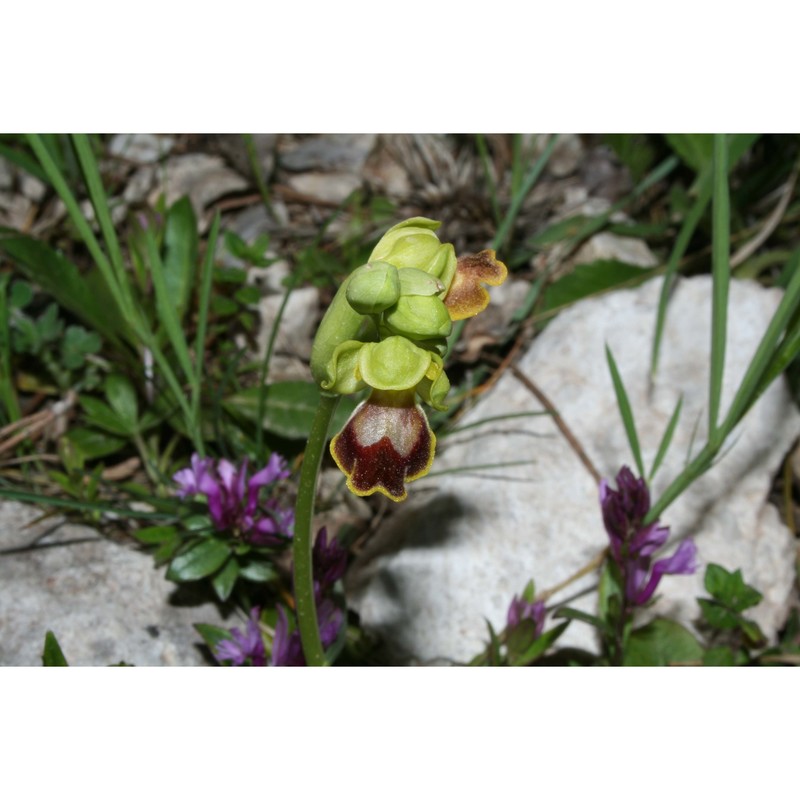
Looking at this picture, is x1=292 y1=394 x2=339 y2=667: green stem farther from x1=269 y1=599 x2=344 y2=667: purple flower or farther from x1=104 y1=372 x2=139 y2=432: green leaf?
x1=104 y1=372 x2=139 y2=432: green leaf

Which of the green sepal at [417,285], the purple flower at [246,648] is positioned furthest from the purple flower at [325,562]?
the green sepal at [417,285]

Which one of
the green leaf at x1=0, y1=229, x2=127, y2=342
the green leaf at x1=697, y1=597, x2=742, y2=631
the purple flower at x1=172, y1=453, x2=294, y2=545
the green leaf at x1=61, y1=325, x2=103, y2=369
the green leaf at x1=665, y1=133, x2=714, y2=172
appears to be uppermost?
the green leaf at x1=665, y1=133, x2=714, y2=172

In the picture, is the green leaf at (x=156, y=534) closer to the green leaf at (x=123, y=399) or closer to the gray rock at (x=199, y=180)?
the green leaf at (x=123, y=399)

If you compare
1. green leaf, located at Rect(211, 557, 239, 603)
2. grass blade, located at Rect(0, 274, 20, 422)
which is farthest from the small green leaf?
grass blade, located at Rect(0, 274, 20, 422)

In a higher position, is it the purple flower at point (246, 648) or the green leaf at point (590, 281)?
the green leaf at point (590, 281)

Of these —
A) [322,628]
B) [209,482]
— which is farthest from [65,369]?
[322,628]

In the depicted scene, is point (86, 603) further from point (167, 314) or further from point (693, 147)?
point (693, 147)

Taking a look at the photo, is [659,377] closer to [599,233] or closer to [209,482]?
[599,233]
